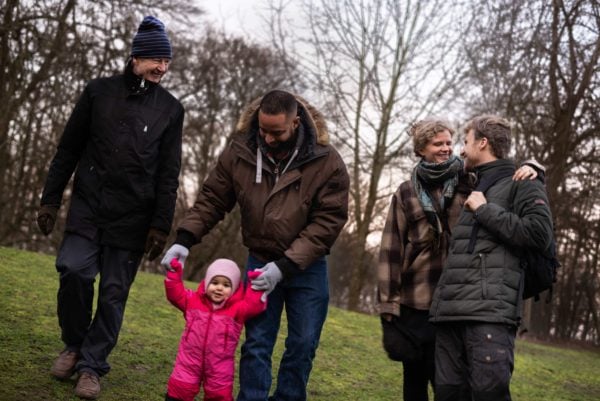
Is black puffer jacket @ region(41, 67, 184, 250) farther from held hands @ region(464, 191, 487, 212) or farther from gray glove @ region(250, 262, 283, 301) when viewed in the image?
held hands @ region(464, 191, 487, 212)

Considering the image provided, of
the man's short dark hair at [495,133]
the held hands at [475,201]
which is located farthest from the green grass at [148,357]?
the man's short dark hair at [495,133]

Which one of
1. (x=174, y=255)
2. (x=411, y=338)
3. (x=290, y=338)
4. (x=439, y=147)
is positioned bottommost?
(x=290, y=338)

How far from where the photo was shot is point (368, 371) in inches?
292

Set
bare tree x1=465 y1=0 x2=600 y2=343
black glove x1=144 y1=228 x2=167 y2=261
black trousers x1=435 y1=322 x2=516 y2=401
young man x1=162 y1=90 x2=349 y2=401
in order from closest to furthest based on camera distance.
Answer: black trousers x1=435 y1=322 x2=516 y2=401, young man x1=162 y1=90 x2=349 y2=401, black glove x1=144 y1=228 x2=167 y2=261, bare tree x1=465 y1=0 x2=600 y2=343

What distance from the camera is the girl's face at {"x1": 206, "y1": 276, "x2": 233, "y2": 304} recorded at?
4332 millimetres

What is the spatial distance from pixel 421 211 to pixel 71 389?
228 centimetres

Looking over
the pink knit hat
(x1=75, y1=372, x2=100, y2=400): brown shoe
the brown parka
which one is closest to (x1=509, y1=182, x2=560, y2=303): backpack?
the brown parka

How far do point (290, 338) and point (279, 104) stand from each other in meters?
1.29

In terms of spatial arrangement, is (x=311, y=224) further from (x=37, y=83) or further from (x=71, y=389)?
(x=37, y=83)

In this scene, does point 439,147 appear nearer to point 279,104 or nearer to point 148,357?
point 279,104

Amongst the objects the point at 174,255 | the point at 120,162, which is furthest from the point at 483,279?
the point at 120,162

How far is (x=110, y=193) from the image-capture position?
4648 mm

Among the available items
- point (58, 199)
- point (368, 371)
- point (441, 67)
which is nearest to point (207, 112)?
point (441, 67)

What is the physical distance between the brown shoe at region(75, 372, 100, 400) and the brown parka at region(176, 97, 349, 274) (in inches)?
36.7
